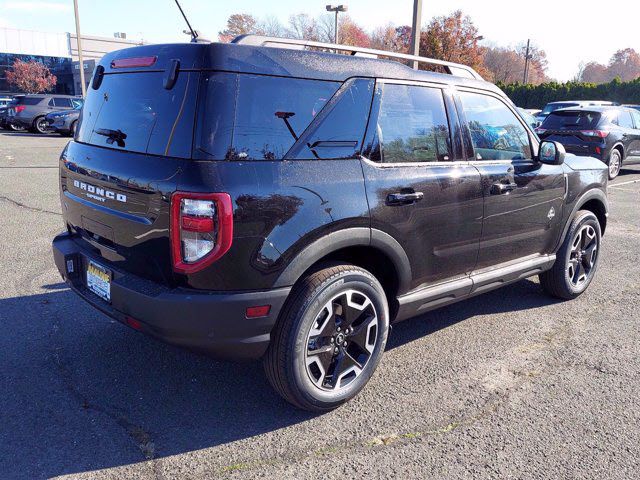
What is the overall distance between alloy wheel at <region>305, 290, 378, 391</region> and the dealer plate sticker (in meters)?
1.10

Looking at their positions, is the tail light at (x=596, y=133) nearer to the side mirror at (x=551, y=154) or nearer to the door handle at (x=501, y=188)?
the side mirror at (x=551, y=154)

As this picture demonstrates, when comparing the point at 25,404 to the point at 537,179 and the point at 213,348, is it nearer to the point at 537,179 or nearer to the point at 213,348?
the point at 213,348

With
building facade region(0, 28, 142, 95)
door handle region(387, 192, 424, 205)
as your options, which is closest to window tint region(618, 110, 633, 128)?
door handle region(387, 192, 424, 205)

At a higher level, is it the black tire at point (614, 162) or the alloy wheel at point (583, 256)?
the black tire at point (614, 162)

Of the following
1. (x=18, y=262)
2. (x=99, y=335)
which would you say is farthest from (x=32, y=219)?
(x=99, y=335)

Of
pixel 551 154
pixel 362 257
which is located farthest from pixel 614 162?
pixel 362 257

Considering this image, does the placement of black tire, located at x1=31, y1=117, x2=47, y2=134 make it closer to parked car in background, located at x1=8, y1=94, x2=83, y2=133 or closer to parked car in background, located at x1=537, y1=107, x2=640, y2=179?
parked car in background, located at x1=8, y1=94, x2=83, y2=133

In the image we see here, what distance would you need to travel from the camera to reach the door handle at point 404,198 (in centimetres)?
309

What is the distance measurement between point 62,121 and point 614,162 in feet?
64.0

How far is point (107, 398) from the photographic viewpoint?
3.07 metres

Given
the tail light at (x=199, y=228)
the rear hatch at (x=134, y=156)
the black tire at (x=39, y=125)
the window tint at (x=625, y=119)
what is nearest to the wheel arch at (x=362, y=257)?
the tail light at (x=199, y=228)

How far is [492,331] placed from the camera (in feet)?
13.7

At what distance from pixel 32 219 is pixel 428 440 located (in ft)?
20.7

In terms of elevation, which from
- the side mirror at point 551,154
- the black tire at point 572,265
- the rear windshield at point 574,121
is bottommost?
the black tire at point 572,265
